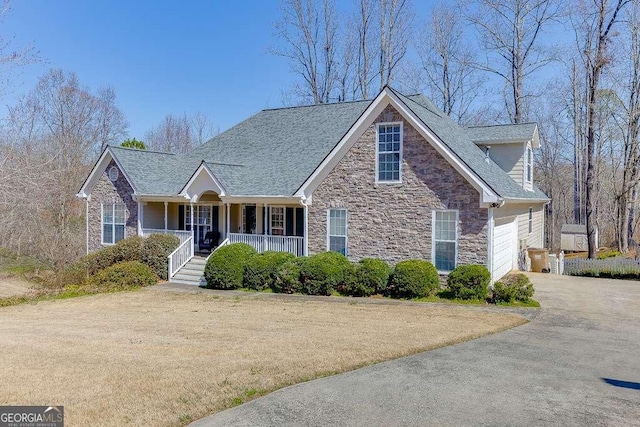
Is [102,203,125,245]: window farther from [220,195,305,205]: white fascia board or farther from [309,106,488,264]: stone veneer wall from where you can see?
[309,106,488,264]: stone veneer wall

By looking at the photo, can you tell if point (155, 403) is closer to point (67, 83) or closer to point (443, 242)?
point (443, 242)

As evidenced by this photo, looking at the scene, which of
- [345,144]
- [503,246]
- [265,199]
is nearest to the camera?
[345,144]

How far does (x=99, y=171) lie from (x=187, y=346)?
16.9 metres

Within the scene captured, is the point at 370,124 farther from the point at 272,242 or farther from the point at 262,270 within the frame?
the point at 262,270

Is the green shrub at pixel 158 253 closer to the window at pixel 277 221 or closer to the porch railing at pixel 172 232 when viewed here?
the porch railing at pixel 172 232

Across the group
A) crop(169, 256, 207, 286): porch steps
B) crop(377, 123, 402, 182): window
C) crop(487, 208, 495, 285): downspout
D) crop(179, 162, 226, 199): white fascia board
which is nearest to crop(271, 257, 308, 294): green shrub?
crop(169, 256, 207, 286): porch steps

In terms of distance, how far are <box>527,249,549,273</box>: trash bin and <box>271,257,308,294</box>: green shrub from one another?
10.9 m

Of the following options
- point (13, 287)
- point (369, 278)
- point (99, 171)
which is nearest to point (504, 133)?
point (369, 278)

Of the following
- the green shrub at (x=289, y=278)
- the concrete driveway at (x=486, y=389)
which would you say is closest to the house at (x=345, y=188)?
the green shrub at (x=289, y=278)

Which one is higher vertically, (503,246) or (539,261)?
(503,246)

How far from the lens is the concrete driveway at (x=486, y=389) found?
6.41 metres

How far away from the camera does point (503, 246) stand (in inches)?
703

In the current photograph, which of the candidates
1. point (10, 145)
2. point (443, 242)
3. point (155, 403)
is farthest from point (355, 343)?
point (10, 145)

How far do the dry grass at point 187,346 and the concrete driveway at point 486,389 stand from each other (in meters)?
0.54
